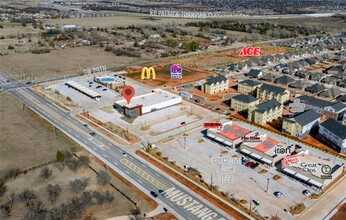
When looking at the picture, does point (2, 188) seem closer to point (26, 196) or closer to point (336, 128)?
point (26, 196)

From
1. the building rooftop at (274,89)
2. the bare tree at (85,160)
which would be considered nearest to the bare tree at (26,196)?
the bare tree at (85,160)

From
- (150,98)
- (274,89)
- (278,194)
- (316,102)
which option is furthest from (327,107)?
(150,98)

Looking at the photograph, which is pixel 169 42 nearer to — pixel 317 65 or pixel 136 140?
pixel 317 65

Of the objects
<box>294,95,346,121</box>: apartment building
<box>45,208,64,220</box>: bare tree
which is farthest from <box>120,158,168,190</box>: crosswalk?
<box>294,95,346,121</box>: apartment building

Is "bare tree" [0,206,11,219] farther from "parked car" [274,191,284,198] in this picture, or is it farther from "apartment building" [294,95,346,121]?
"apartment building" [294,95,346,121]

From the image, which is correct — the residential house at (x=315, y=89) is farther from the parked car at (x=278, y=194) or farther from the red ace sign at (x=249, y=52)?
the parked car at (x=278, y=194)

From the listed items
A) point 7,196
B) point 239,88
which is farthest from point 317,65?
point 7,196
